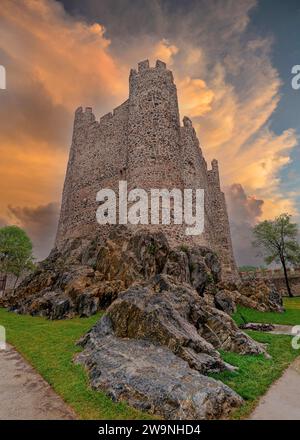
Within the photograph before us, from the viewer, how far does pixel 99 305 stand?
15.4 metres

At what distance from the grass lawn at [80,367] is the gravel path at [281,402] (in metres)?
0.16

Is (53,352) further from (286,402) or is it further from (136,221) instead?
(136,221)

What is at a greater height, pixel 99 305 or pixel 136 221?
pixel 136 221

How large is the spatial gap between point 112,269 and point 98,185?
37.3 ft

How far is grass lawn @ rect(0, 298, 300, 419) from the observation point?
5277mm

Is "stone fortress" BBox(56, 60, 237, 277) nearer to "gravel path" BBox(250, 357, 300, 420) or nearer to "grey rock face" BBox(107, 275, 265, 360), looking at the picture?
"grey rock face" BBox(107, 275, 265, 360)

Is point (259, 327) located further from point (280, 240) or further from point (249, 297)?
point (280, 240)

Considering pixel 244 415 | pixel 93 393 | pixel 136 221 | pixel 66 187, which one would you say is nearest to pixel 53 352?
pixel 93 393

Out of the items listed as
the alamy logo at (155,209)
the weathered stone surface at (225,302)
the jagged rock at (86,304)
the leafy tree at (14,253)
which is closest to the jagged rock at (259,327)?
the weathered stone surface at (225,302)

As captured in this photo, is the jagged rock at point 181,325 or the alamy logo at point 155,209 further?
the alamy logo at point 155,209

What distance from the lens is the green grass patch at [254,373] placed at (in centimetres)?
568

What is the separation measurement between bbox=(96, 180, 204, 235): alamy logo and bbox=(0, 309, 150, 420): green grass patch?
26.1 feet

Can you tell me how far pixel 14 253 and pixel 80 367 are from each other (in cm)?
3782

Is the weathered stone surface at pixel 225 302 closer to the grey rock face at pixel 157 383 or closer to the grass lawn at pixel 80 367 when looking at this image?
the grass lawn at pixel 80 367
